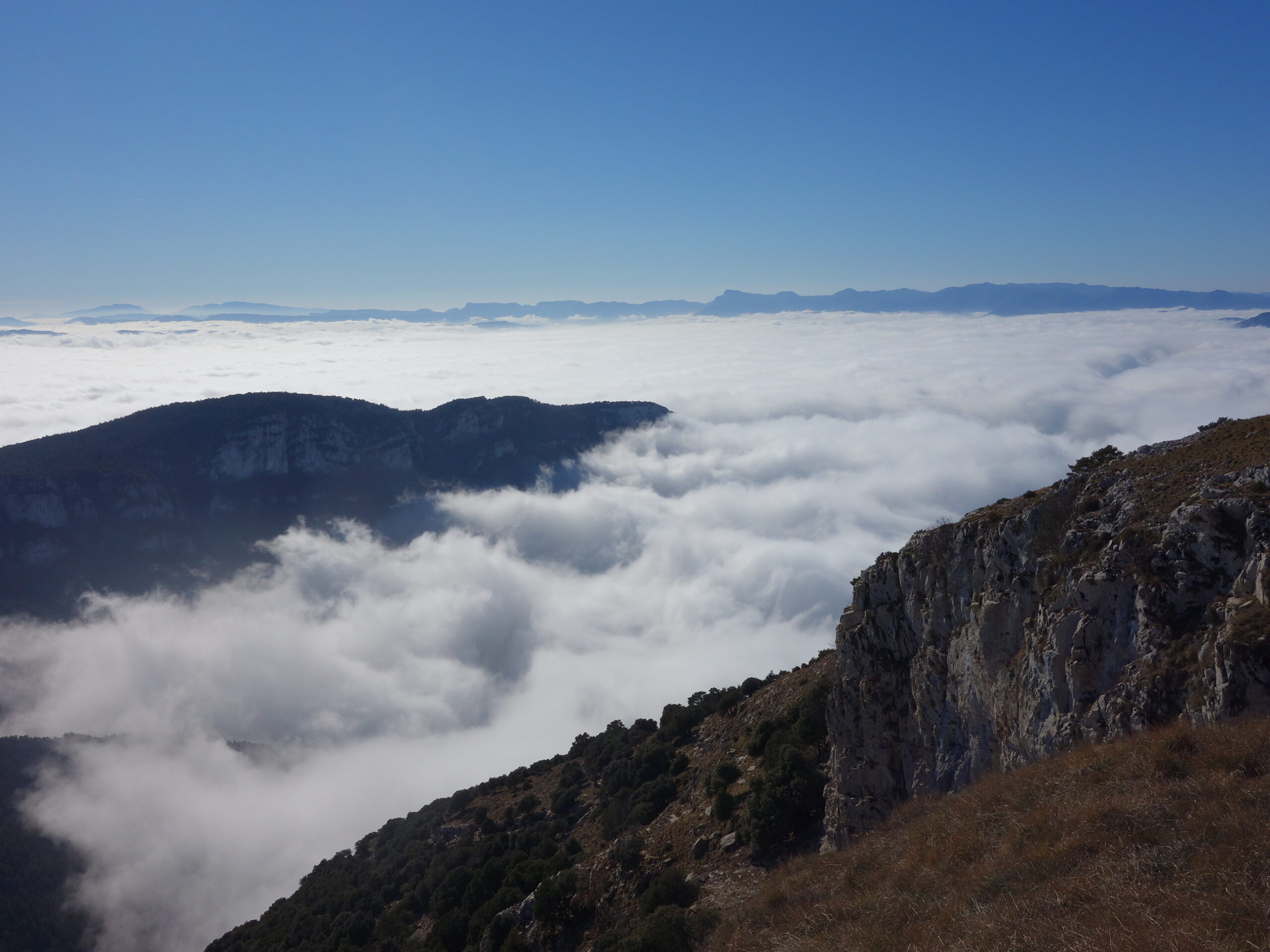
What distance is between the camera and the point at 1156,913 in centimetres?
716

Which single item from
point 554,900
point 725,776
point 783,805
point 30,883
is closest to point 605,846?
point 554,900

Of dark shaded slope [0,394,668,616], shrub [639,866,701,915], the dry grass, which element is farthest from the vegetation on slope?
dark shaded slope [0,394,668,616]

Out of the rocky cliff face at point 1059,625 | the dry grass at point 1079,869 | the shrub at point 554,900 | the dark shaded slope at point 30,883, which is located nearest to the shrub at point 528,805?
the shrub at point 554,900

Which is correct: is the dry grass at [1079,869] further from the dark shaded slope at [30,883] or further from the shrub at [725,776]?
the dark shaded slope at [30,883]

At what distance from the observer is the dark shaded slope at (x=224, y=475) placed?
121m

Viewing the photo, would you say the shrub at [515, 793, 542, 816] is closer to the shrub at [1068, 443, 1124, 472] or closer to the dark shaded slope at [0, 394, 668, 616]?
the shrub at [1068, 443, 1124, 472]

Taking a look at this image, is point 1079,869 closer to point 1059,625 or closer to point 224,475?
point 1059,625

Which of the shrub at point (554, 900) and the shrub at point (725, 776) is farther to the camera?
the shrub at point (725, 776)

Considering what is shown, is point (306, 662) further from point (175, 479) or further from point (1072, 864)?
point (1072, 864)

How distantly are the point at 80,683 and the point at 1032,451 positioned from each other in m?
250

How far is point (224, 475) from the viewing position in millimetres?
147000

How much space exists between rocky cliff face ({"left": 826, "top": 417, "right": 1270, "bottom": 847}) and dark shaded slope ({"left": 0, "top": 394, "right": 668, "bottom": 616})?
152 m

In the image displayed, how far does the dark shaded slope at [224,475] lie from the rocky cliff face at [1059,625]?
152353 millimetres

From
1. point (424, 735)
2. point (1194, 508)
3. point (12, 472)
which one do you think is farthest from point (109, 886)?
point (1194, 508)
